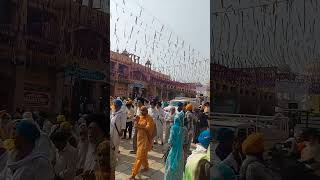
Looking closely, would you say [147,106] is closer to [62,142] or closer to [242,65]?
[62,142]

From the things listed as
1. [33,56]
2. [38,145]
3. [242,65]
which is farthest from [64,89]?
[242,65]

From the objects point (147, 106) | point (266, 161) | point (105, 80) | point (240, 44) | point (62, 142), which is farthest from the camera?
point (147, 106)

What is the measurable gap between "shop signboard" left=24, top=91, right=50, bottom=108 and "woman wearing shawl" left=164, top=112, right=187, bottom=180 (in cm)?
124

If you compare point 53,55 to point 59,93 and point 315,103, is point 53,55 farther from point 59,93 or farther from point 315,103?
point 315,103

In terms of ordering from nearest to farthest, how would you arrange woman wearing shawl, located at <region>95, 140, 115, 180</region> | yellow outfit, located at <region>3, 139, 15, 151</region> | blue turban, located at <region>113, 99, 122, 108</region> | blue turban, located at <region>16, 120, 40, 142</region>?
blue turban, located at <region>16, 120, 40, 142</region>, yellow outfit, located at <region>3, 139, 15, 151</region>, woman wearing shawl, located at <region>95, 140, 115, 180</region>, blue turban, located at <region>113, 99, 122, 108</region>

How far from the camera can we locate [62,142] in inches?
131

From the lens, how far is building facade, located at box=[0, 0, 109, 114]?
3379 mm

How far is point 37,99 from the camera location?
3.46m

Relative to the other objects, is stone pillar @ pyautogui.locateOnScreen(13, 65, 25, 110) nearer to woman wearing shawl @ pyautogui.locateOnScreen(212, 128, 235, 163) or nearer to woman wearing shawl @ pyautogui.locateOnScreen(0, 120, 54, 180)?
woman wearing shawl @ pyautogui.locateOnScreen(0, 120, 54, 180)

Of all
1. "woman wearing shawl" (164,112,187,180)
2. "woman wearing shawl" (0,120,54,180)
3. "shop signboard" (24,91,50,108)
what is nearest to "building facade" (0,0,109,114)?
"shop signboard" (24,91,50,108)

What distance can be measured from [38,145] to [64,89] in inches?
27.7

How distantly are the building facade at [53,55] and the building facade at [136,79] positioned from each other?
162 mm

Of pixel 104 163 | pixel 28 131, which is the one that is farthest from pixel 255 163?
pixel 28 131

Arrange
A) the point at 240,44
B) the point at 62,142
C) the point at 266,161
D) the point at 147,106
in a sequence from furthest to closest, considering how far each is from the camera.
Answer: the point at 147,106 → the point at 62,142 → the point at 240,44 → the point at 266,161
